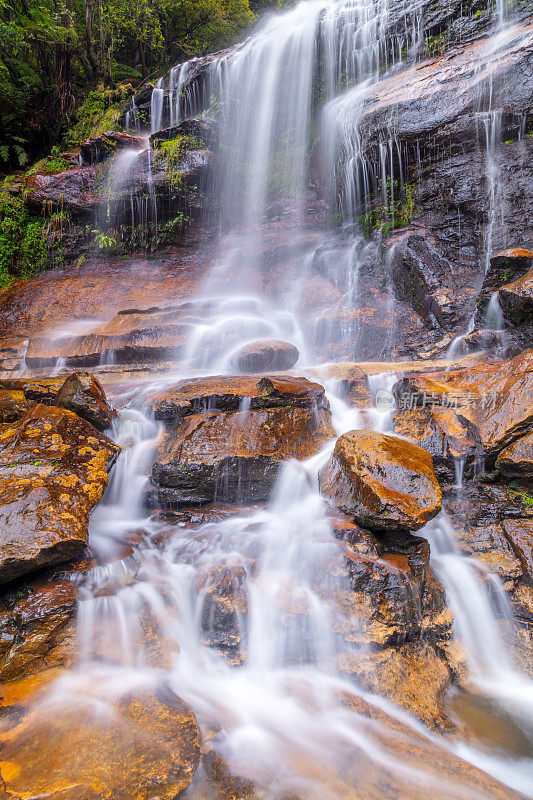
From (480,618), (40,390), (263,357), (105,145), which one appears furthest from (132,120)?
(480,618)

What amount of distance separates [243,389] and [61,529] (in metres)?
3.09

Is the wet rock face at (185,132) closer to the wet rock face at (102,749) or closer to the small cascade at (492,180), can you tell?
the small cascade at (492,180)

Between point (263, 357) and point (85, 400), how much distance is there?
12.1 feet

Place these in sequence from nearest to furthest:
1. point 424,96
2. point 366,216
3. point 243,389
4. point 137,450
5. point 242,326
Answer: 1. point 137,450
2. point 243,389
3. point 242,326
4. point 424,96
5. point 366,216

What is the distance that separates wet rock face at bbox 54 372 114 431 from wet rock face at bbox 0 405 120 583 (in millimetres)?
382

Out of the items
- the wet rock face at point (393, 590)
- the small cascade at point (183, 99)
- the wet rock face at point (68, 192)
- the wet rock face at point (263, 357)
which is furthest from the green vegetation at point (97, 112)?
the wet rock face at point (393, 590)

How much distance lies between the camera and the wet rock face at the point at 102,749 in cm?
200

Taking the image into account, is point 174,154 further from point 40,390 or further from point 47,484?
point 47,484

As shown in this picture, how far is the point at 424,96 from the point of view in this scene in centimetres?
1105

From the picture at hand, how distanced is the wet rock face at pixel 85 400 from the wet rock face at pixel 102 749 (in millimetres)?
3402

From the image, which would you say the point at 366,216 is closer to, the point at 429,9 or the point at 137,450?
the point at 429,9

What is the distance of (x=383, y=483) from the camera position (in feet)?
12.5

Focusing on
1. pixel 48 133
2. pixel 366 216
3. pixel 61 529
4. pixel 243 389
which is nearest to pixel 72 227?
pixel 48 133

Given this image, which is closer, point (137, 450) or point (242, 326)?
point (137, 450)
